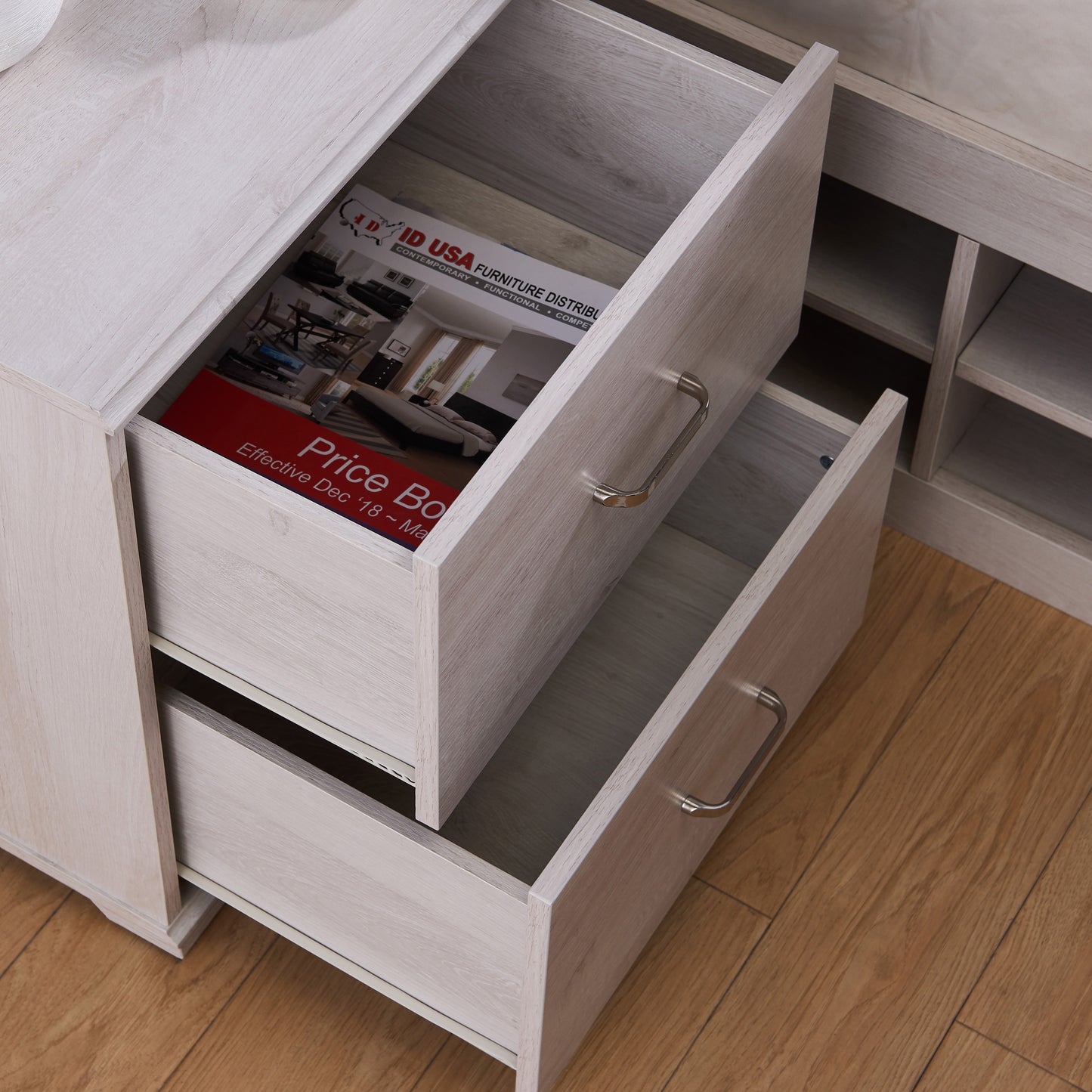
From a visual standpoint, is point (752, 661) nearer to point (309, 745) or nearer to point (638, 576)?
point (638, 576)

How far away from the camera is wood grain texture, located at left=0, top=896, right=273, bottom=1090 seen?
1068 mm

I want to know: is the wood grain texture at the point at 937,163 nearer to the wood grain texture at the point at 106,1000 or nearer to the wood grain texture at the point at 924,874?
the wood grain texture at the point at 924,874

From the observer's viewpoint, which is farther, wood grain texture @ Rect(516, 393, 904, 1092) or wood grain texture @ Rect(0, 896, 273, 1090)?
wood grain texture @ Rect(0, 896, 273, 1090)

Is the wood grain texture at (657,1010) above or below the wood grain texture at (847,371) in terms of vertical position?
below

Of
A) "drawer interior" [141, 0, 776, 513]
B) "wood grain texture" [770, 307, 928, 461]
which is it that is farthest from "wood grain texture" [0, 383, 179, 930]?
"wood grain texture" [770, 307, 928, 461]

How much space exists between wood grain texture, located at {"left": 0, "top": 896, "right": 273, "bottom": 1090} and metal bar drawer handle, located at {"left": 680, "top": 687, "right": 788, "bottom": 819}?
14.0 inches

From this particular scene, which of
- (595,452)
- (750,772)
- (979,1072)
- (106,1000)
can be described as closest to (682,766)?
(750,772)

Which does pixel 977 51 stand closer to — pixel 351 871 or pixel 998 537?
pixel 998 537

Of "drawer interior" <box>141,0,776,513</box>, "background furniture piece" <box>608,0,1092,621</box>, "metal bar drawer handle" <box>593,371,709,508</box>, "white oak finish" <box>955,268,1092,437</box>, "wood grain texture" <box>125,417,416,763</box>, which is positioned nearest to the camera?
"wood grain texture" <box>125,417,416,763</box>

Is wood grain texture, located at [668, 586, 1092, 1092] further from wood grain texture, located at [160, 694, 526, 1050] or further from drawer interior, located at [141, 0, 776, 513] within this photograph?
drawer interior, located at [141, 0, 776, 513]

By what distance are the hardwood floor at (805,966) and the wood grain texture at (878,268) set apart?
11.3 inches

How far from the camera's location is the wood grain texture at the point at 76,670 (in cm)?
75

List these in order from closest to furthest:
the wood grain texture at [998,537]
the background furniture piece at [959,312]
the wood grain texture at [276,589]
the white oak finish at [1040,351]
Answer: the wood grain texture at [276,589]
the background furniture piece at [959,312]
the white oak finish at [1040,351]
the wood grain texture at [998,537]

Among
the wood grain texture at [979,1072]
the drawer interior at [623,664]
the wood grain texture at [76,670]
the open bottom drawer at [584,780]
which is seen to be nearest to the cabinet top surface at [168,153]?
the wood grain texture at [76,670]
